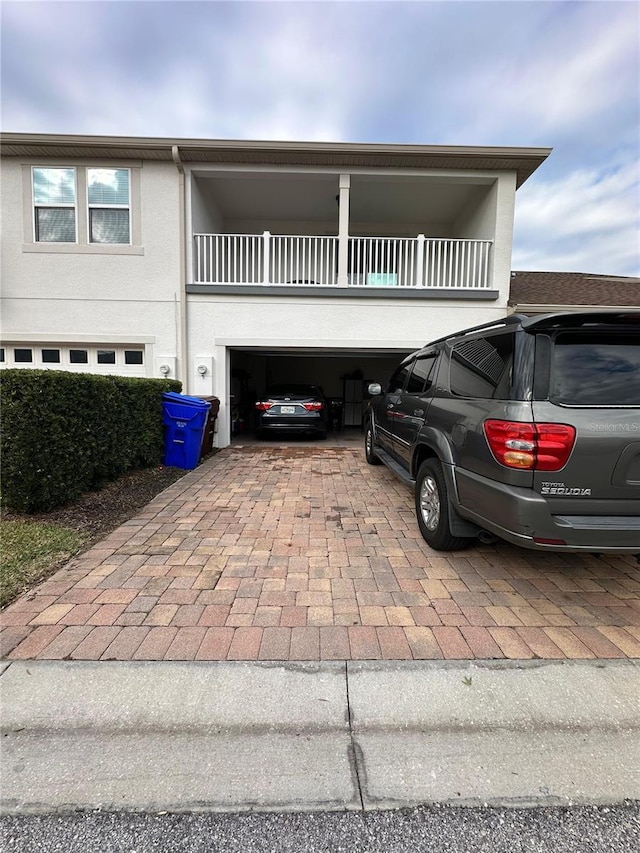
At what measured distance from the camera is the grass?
3.06 metres

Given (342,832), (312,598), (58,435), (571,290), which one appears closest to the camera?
(342,832)

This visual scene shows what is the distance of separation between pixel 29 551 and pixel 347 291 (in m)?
7.19

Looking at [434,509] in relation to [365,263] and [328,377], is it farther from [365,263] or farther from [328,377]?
[328,377]

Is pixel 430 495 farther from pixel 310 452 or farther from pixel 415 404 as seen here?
pixel 310 452

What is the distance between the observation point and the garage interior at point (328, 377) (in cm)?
1254

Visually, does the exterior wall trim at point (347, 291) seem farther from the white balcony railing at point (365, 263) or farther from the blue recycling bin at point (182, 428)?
the blue recycling bin at point (182, 428)

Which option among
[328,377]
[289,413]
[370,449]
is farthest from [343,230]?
[328,377]

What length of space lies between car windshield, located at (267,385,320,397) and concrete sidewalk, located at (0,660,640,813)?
7.63 meters

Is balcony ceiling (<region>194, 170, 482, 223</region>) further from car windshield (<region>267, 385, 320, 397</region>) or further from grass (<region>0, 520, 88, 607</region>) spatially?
grass (<region>0, 520, 88, 607</region>)

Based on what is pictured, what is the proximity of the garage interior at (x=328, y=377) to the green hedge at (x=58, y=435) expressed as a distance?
6.02 meters

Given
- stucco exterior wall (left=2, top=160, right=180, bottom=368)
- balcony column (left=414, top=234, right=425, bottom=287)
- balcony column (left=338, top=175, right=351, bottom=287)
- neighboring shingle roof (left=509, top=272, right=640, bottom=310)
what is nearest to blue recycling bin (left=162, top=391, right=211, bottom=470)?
stucco exterior wall (left=2, top=160, right=180, bottom=368)

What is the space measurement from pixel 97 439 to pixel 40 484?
94cm

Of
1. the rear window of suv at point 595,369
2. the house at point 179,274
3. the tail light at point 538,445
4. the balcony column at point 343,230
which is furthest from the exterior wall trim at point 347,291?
the tail light at point 538,445

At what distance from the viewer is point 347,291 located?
873cm
